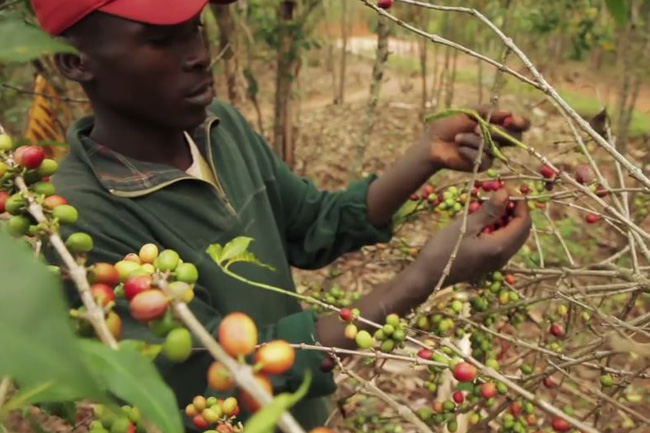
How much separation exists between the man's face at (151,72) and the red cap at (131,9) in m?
0.03

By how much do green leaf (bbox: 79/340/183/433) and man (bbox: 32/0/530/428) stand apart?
69cm

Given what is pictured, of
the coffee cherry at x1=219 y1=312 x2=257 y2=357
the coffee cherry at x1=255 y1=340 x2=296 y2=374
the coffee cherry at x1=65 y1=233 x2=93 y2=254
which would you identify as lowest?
the coffee cherry at x1=255 y1=340 x2=296 y2=374

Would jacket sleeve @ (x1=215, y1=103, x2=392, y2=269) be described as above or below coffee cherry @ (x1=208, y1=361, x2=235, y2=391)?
below

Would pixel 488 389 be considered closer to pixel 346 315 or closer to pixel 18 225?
pixel 346 315

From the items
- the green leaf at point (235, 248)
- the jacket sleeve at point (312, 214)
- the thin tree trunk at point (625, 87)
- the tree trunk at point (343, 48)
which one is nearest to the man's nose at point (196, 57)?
the jacket sleeve at point (312, 214)

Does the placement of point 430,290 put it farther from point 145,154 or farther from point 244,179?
point 145,154

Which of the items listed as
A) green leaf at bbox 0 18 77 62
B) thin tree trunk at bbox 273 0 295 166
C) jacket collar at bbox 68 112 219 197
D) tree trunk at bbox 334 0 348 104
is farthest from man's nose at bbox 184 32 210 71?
tree trunk at bbox 334 0 348 104

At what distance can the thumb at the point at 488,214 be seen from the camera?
3.94ft

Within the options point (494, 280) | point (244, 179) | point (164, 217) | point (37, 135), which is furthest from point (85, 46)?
point (37, 135)

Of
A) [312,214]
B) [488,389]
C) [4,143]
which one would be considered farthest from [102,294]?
[312,214]

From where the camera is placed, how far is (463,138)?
1380mm

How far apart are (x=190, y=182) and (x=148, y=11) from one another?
395 mm

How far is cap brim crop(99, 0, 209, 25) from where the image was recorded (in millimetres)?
1148

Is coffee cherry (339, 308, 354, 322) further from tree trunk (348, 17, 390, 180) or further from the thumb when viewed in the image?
tree trunk (348, 17, 390, 180)
